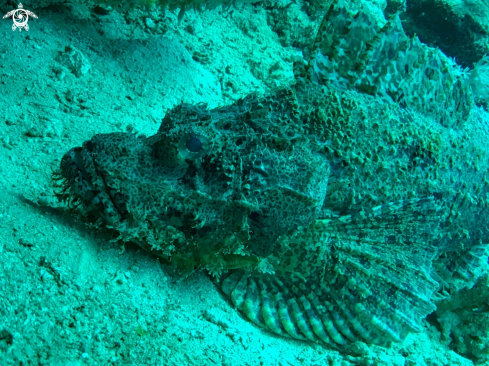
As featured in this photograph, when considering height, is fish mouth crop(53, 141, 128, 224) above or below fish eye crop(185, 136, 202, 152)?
below

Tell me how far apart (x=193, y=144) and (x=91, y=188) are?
28.0 inches

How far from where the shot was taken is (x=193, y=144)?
8.41 feet

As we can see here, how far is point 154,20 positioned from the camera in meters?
4.84

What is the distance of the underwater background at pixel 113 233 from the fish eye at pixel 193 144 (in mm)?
789

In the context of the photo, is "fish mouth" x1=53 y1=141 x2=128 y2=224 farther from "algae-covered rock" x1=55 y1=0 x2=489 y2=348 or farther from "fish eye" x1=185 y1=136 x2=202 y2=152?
"fish eye" x1=185 y1=136 x2=202 y2=152

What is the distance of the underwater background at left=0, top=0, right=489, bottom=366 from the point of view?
2.00 metres

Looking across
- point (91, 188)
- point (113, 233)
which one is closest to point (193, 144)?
point (91, 188)

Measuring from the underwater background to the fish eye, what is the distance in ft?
2.59

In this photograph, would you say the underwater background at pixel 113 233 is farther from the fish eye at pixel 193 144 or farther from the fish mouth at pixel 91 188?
the fish eye at pixel 193 144

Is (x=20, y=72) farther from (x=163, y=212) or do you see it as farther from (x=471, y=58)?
(x=471, y=58)

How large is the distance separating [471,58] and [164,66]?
229 inches

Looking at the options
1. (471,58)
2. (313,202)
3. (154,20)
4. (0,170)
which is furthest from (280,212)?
(471,58)

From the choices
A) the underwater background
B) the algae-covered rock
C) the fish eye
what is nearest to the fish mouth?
the algae-covered rock

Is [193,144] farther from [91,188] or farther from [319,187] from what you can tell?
[319,187]
